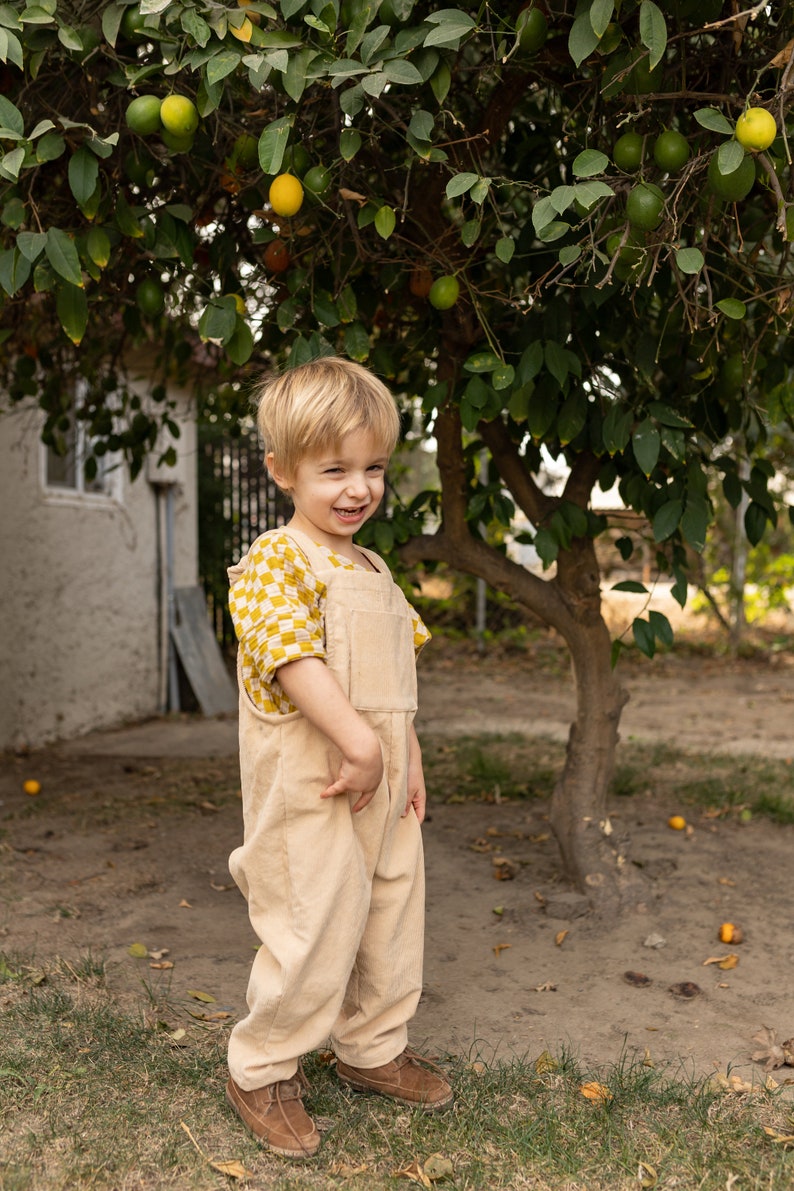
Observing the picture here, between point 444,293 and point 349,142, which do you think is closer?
point 349,142

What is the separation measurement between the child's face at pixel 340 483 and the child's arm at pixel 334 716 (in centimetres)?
33

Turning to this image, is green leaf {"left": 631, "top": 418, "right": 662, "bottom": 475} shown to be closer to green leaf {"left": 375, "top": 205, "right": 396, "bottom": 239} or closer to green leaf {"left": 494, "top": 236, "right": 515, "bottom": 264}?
green leaf {"left": 494, "top": 236, "right": 515, "bottom": 264}

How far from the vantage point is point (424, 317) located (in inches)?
132

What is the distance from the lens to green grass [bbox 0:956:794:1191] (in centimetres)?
209

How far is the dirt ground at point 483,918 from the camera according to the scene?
288 centimetres

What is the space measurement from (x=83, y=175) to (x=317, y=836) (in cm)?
148

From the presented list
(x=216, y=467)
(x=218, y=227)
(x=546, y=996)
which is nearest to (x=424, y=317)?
(x=218, y=227)

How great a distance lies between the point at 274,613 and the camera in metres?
2.08

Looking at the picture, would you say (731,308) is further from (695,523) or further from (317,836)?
(317,836)

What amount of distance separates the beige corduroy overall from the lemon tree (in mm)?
792

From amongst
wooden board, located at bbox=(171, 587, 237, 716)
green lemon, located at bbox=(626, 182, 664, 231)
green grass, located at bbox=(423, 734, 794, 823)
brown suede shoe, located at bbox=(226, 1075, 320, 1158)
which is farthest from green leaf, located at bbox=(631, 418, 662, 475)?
wooden board, located at bbox=(171, 587, 237, 716)

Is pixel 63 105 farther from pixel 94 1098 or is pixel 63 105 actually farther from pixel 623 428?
pixel 94 1098

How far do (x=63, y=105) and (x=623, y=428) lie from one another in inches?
68.0

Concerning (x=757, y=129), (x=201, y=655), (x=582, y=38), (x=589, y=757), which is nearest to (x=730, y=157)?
(x=757, y=129)
